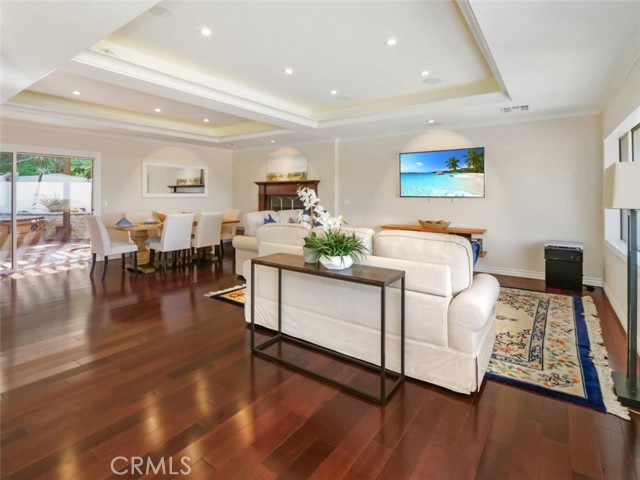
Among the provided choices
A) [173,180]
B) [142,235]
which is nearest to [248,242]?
[142,235]

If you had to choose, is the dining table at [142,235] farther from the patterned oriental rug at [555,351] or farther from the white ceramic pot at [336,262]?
the white ceramic pot at [336,262]

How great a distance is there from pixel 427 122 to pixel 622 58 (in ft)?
9.22

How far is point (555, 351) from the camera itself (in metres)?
2.90

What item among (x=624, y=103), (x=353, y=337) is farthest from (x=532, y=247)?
(x=353, y=337)

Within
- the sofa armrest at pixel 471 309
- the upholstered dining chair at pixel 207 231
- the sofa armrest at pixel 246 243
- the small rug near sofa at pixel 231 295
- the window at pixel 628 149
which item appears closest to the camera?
the sofa armrest at pixel 471 309

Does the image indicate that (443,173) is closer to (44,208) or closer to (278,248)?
(278,248)

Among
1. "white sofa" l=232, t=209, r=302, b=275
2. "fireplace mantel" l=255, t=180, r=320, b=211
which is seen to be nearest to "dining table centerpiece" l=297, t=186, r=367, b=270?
"white sofa" l=232, t=209, r=302, b=275

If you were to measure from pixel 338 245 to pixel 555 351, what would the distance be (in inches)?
81.6

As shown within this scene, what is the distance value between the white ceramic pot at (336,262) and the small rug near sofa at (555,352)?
4.41 ft

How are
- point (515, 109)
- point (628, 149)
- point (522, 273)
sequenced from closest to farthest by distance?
point (628, 149) → point (515, 109) → point (522, 273)

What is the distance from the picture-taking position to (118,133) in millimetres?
6805

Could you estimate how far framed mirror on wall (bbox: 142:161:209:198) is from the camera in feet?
25.0

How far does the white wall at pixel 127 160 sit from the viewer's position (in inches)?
239

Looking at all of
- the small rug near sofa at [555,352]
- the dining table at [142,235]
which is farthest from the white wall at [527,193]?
the dining table at [142,235]
